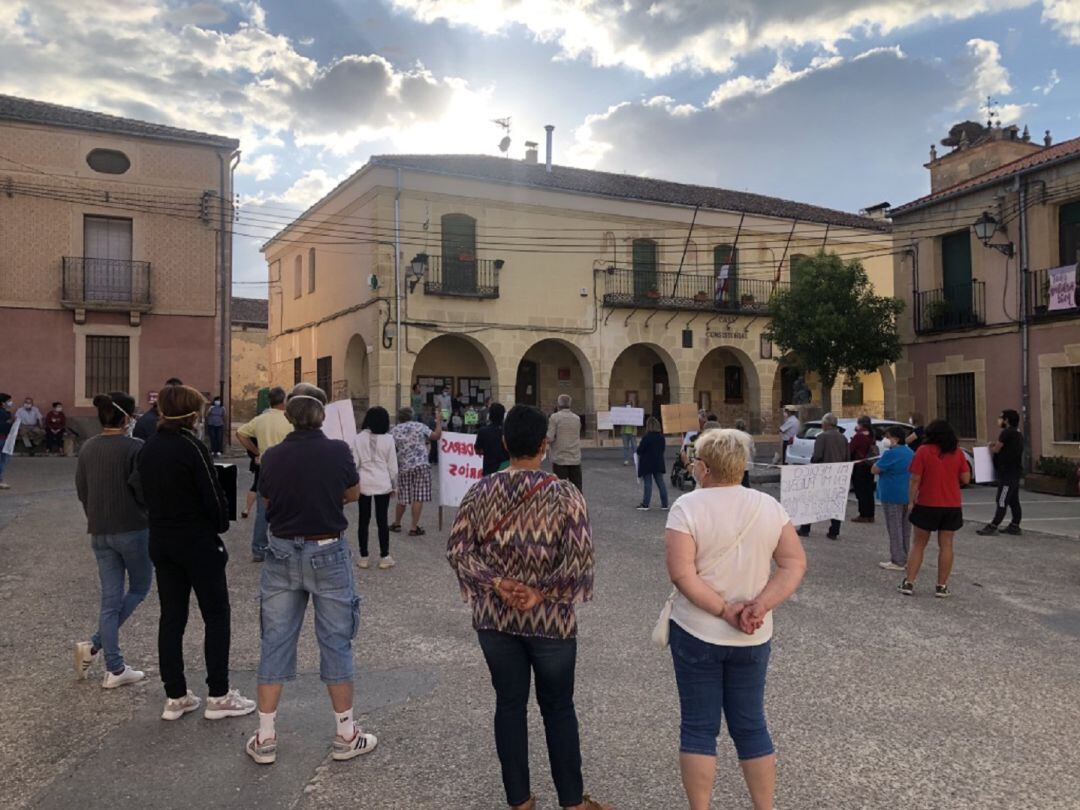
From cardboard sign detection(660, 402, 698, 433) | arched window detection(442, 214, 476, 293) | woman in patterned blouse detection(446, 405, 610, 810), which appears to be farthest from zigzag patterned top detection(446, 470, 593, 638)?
arched window detection(442, 214, 476, 293)

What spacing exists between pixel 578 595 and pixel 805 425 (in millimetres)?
14130

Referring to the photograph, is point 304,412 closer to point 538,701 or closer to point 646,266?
point 538,701

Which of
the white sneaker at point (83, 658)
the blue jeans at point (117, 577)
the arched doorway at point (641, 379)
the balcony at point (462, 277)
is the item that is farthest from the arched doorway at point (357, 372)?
the blue jeans at point (117, 577)

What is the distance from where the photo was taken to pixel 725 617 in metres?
2.81

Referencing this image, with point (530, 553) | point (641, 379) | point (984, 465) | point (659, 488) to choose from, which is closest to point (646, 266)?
point (641, 379)

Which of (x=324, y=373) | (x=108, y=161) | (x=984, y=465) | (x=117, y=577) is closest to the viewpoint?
(x=117, y=577)

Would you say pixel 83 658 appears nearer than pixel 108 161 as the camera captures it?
Yes

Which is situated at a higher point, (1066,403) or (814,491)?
(1066,403)

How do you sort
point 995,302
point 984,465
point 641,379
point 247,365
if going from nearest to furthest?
point 984,465
point 995,302
point 641,379
point 247,365

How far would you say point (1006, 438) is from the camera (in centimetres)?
1022

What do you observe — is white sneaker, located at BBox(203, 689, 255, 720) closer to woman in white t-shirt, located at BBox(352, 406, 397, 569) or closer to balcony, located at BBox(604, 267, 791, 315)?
woman in white t-shirt, located at BBox(352, 406, 397, 569)

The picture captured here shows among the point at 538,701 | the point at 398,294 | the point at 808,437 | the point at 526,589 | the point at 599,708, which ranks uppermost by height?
the point at 398,294

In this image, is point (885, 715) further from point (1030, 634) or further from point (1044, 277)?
point (1044, 277)

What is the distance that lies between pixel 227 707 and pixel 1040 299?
60.2 ft
